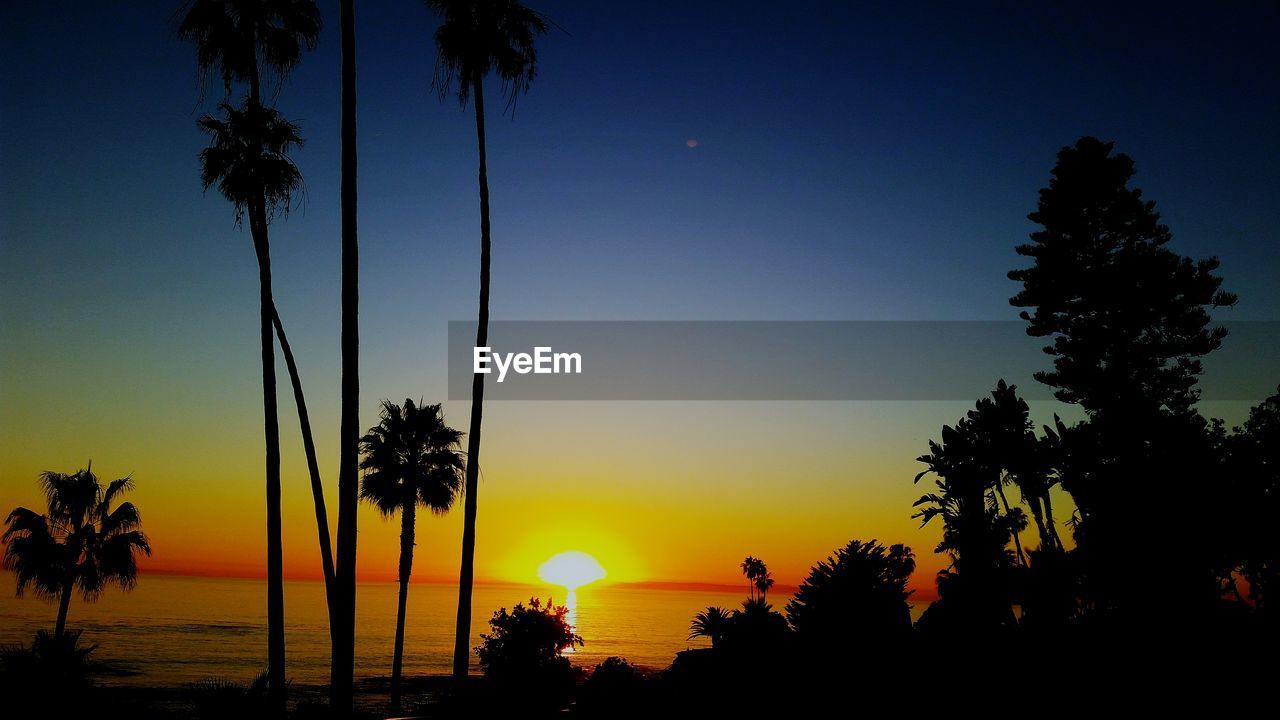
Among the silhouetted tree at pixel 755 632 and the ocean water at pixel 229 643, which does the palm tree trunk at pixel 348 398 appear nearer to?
the silhouetted tree at pixel 755 632

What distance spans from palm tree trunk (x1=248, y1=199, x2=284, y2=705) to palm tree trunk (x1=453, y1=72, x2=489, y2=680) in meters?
4.49

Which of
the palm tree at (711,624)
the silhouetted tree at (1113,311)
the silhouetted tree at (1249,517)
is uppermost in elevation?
the silhouetted tree at (1113,311)

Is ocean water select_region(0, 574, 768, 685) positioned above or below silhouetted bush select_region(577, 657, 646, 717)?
below

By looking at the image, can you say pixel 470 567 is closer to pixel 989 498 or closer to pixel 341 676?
pixel 341 676

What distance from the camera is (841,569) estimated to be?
1571 centimetres

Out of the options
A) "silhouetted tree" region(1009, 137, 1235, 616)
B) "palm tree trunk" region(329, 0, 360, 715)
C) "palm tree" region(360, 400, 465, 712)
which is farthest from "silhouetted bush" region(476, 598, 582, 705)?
"silhouetted tree" region(1009, 137, 1235, 616)

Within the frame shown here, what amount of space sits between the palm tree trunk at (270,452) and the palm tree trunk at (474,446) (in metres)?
4.49

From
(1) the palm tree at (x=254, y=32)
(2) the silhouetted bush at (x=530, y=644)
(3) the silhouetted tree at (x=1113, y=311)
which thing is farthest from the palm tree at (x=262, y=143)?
(3) the silhouetted tree at (x=1113, y=311)

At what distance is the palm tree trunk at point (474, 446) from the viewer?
14.9 m

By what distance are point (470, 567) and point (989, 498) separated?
121ft

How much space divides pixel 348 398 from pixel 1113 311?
133 ft

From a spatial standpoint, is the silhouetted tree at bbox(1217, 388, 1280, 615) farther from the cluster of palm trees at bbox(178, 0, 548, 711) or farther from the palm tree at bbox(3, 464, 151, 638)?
the palm tree at bbox(3, 464, 151, 638)

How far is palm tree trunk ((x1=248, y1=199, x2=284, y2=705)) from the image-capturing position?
16.2 meters

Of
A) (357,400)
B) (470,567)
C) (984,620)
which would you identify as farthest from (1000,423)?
(357,400)
